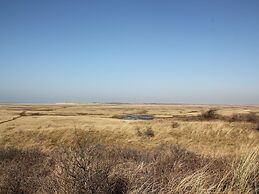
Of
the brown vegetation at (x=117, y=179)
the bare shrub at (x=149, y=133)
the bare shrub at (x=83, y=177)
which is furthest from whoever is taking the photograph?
the bare shrub at (x=149, y=133)

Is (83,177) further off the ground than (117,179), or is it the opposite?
(83,177)

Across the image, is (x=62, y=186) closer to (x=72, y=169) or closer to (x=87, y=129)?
(x=72, y=169)

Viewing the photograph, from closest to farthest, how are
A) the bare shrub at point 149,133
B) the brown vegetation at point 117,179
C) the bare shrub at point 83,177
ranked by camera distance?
the bare shrub at point 83,177
the brown vegetation at point 117,179
the bare shrub at point 149,133

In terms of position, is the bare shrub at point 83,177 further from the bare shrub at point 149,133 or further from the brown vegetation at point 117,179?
the bare shrub at point 149,133

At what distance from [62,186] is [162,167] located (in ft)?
10.2

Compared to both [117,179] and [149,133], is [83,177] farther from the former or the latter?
[149,133]

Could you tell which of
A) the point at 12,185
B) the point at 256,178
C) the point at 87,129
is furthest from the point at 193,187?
the point at 87,129

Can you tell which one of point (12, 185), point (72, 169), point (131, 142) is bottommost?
point (131, 142)

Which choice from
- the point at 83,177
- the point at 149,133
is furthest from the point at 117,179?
the point at 149,133

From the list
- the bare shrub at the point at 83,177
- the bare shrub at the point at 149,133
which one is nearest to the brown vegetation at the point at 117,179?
the bare shrub at the point at 83,177

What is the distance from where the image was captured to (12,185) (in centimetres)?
727

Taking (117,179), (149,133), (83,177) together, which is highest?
(83,177)

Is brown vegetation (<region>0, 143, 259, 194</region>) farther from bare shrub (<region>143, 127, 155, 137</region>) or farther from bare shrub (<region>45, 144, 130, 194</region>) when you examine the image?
bare shrub (<region>143, 127, 155, 137</region>)

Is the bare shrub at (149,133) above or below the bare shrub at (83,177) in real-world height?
below
